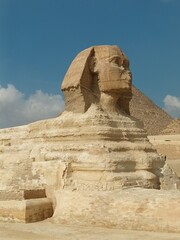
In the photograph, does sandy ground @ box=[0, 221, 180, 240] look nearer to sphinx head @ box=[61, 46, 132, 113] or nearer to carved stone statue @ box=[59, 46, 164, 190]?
carved stone statue @ box=[59, 46, 164, 190]

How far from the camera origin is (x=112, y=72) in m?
11.8

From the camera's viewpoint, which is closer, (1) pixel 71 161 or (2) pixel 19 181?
(1) pixel 71 161

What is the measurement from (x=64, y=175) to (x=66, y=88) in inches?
102

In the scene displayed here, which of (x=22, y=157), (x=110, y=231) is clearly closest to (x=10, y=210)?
(x=22, y=157)

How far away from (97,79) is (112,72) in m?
0.56

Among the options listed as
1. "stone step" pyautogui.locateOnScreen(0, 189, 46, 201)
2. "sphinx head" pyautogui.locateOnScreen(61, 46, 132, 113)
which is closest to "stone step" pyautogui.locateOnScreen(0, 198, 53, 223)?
"stone step" pyautogui.locateOnScreen(0, 189, 46, 201)

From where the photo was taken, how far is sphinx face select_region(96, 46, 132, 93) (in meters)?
11.9

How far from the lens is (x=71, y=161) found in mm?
10938

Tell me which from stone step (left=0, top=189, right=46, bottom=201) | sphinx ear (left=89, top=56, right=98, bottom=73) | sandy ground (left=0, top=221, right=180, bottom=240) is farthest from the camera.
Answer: sphinx ear (left=89, top=56, right=98, bottom=73)

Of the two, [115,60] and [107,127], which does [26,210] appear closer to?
[107,127]

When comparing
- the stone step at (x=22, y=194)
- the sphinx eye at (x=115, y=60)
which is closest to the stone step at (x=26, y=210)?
the stone step at (x=22, y=194)

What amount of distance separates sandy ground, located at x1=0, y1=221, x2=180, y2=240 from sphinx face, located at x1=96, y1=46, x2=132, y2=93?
162 inches

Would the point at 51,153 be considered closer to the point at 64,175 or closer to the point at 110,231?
the point at 64,175

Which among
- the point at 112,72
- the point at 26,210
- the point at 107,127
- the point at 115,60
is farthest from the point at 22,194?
the point at 115,60
